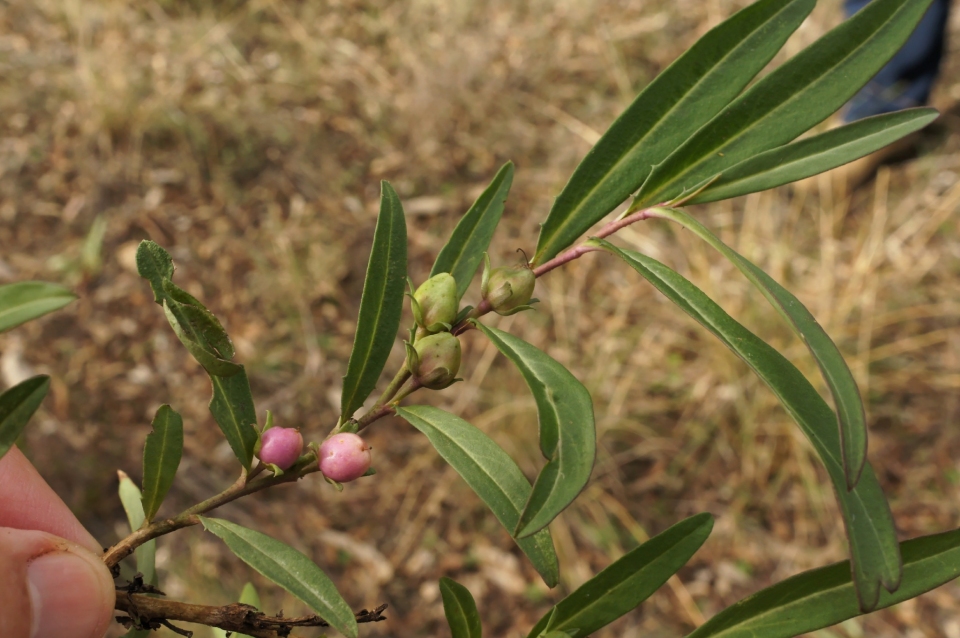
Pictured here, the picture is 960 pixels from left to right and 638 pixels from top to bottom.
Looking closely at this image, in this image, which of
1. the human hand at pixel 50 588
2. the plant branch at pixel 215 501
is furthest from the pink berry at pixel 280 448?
the human hand at pixel 50 588

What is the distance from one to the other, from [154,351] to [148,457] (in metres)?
2.36

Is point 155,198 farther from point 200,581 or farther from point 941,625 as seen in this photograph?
point 941,625

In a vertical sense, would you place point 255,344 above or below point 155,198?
below

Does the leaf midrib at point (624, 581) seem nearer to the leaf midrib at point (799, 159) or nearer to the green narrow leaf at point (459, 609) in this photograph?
the green narrow leaf at point (459, 609)

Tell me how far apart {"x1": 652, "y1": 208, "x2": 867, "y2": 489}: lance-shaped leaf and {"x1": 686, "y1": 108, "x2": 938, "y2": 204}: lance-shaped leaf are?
3.6 inches

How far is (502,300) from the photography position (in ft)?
1.87

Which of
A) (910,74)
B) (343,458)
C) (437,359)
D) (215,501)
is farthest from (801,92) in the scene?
(910,74)

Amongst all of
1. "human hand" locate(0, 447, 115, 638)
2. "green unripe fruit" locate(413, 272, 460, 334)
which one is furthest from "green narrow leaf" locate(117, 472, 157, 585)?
"green unripe fruit" locate(413, 272, 460, 334)

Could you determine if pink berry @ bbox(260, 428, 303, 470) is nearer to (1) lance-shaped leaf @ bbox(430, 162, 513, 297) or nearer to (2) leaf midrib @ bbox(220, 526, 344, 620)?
(2) leaf midrib @ bbox(220, 526, 344, 620)

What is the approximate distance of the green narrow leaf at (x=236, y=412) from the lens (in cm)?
58

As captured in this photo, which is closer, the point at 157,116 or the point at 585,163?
the point at 585,163

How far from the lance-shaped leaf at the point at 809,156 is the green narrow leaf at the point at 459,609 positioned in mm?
378

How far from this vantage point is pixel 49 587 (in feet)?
2.40

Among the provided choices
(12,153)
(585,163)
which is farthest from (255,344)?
(585,163)
